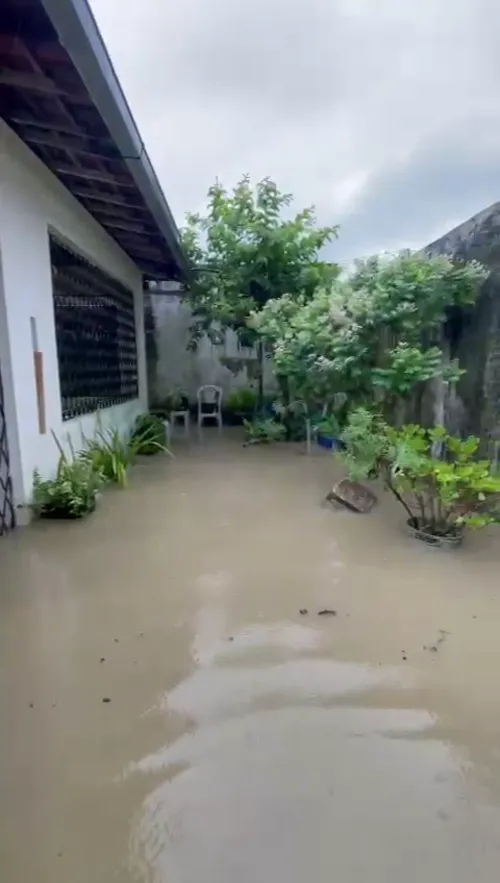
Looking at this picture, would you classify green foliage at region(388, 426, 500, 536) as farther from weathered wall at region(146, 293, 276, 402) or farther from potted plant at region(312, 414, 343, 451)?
weathered wall at region(146, 293, 276, 402)

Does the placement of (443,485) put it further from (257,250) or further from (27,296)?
(257,250)

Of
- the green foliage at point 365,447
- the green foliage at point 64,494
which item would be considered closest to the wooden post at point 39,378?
the green foliage at point 64,494

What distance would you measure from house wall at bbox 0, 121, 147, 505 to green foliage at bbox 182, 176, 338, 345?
12.5ft

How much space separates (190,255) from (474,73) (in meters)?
5.10

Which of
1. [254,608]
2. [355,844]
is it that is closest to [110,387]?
[254,608]

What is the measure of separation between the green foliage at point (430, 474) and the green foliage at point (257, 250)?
189 inches

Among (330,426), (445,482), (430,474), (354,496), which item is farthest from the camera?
(330,426)

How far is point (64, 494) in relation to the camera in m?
4.40

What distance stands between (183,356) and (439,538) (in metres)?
7.95

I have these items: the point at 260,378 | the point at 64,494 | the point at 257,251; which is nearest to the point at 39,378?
the point at 64,494

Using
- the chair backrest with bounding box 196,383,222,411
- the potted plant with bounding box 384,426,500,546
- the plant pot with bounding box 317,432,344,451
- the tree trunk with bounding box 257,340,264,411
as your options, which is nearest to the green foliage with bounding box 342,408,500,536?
the potted plant with bounding box 384,426,500,546

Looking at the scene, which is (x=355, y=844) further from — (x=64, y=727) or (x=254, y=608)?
(x=254, y=608)

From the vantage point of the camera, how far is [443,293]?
4.89 metres

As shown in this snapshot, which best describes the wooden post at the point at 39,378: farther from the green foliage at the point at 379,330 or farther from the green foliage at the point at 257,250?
the green foliage at the point at 257,250
